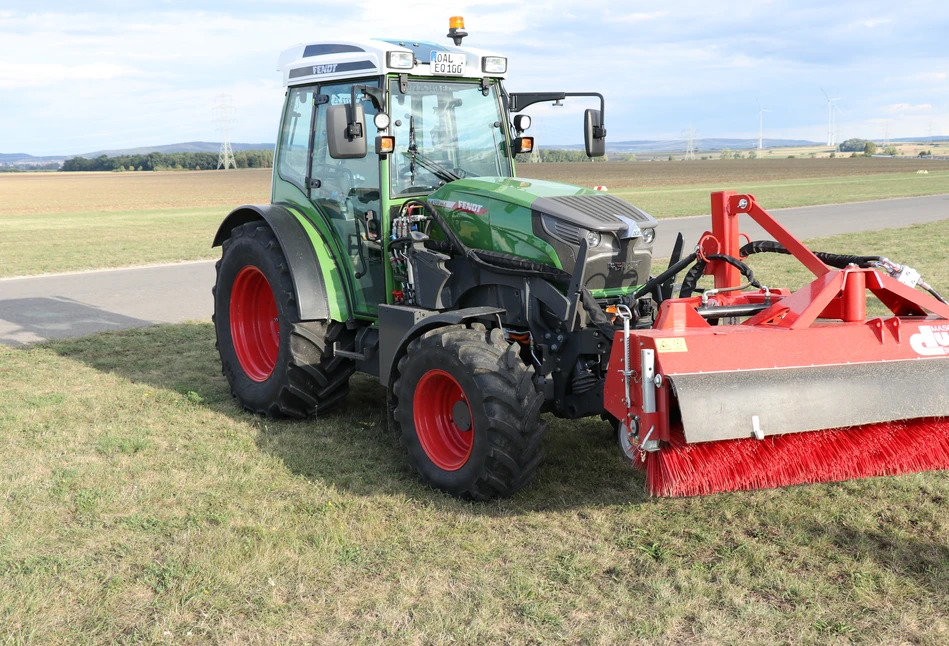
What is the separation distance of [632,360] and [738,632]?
1.25 meters

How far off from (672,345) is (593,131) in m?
2.41

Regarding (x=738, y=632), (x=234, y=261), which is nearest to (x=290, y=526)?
(x=738, y=632)

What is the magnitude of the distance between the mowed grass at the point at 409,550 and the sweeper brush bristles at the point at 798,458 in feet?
0.93

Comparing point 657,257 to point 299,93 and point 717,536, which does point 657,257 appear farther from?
point 717,536

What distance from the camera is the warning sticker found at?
4.04 metres

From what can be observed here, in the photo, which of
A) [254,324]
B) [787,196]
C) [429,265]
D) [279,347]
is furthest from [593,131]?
[787,196]

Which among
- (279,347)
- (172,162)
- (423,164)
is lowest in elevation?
(279,347)

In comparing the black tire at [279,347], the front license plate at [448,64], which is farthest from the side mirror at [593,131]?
the black tire at [279,347]

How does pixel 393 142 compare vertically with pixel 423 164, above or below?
above

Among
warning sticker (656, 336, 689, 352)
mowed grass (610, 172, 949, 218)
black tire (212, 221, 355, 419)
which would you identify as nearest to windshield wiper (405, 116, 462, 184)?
black tire (212, 221, 355, 419)

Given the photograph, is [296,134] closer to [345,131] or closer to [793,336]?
[345,131]

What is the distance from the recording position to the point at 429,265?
5441 mm

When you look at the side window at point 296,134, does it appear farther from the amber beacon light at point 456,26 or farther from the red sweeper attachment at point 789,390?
the red sweeper attachment at point 789,390

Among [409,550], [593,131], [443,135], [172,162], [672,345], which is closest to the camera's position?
[672,345]
